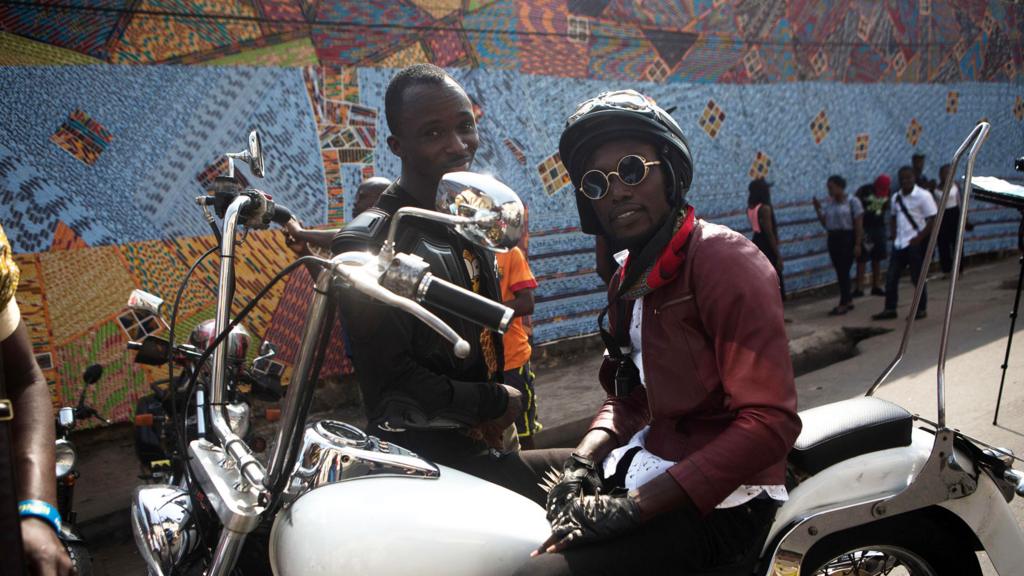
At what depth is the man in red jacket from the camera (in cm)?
168

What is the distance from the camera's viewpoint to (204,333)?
10.7ft

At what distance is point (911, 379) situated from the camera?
6059 millimetres

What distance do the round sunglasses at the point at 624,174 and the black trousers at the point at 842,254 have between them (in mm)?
8255

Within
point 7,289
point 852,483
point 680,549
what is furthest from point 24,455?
point 852,483

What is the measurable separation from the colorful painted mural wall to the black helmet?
3.88m

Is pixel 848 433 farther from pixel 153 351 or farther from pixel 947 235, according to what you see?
pixel 947 235

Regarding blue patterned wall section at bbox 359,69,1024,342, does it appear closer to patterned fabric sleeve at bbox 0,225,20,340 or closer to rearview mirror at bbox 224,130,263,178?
rearview mirror at bbox 224,130,263,178

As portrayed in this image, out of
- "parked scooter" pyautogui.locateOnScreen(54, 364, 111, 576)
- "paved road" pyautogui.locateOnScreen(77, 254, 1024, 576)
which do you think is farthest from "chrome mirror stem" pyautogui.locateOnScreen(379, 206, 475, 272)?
"paved road" pyautogui.locateOnScreen(77, 254, 1024, 576)

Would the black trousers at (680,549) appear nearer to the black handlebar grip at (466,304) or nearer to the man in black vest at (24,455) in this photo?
the black handlebar grip at (466,304)

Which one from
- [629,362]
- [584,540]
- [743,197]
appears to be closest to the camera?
[584,540]

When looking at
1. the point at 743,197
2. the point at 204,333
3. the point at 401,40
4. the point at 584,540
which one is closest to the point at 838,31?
the point at 743,197

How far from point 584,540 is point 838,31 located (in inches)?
426

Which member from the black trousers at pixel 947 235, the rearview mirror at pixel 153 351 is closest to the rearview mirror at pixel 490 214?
the rearview mirror at pixel 153 351

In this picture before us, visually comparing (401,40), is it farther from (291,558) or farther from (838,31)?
(838,31)
